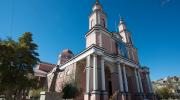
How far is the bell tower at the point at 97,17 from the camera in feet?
81.8

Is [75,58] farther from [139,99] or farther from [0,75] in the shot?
[139,99]

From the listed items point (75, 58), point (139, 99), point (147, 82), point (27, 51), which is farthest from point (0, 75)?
point (147, 82)

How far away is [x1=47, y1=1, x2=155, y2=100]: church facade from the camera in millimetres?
18508

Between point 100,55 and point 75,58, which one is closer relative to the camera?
point 100,55

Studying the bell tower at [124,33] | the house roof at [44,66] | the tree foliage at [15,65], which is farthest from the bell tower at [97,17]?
the house roof at [44,66]

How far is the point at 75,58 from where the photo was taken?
24.2m

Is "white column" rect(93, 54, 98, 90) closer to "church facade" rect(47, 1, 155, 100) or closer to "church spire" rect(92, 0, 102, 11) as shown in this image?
"church facade" rect(47, 1, 155, 100)

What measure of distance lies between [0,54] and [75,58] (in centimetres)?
1215

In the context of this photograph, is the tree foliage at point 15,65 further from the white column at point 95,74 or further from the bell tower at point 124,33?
the bell tower at point 124,33

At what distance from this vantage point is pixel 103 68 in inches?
785

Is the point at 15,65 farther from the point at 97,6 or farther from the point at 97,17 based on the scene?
the point at 97,6

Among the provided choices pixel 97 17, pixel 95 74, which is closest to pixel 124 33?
pixel 97 17

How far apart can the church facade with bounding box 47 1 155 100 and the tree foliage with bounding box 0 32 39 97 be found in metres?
4.02

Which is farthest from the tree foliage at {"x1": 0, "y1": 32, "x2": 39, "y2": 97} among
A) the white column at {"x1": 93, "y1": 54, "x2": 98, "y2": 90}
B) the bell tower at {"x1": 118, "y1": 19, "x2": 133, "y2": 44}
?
the bell tower at {"x1": 118, "y1": 19, "x2": 133, "y2": 44}
